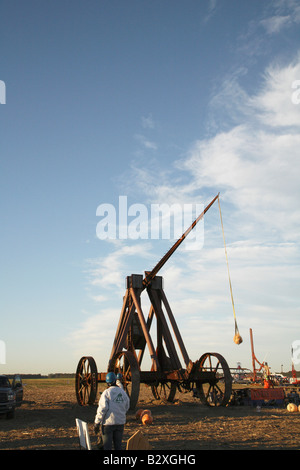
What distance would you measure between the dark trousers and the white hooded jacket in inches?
4.0

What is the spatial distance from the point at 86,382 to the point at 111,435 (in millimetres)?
14166

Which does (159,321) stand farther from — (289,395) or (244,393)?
(289,395)

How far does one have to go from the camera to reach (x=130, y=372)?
1644 cm

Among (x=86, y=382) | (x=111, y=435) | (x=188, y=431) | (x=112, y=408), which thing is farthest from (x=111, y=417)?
(x=86, y=382)

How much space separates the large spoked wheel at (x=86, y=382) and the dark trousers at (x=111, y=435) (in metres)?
12.8

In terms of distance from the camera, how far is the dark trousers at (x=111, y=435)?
6.60m

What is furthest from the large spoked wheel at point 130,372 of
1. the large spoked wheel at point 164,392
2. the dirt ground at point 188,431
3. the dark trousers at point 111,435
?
the dark trousers at point 111,435

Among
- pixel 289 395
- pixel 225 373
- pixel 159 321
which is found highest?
pixel 159 321

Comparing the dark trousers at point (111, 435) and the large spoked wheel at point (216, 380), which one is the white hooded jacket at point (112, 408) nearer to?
the dark trousers at point (111, 435)

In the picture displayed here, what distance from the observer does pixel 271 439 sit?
9.97m

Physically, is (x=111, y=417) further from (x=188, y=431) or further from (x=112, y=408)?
(x=188, y=431)
